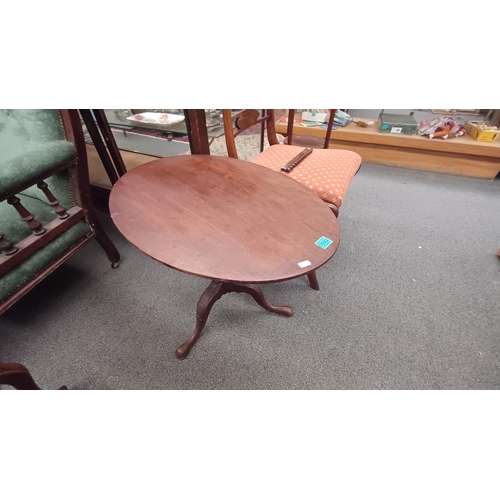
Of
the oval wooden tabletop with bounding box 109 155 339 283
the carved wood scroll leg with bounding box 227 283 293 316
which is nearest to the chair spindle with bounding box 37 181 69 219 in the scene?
the oval wooden tabletop with bounding box 109 155 339 283

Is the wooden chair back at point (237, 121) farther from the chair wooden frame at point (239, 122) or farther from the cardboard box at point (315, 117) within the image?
the cardboard box at point (315, 117)

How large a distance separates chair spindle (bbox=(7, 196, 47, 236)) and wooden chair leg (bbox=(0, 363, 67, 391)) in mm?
481

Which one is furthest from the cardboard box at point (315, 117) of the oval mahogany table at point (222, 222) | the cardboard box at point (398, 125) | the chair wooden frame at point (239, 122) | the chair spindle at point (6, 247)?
the chair spindle at point (6, 247)

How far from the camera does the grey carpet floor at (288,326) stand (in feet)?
3.06

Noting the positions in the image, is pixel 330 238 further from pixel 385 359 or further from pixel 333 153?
pixel 333 153

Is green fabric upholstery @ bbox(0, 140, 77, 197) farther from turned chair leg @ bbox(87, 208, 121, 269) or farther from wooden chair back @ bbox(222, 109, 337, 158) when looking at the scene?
wooden chair back @ bbox(222, 109, 337, 158)

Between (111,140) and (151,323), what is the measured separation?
3.00ft

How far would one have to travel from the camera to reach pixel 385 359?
98cm

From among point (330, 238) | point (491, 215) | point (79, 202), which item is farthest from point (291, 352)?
point (491, 215)

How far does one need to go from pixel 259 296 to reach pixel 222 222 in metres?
0.43

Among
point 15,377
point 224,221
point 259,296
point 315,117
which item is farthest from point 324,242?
point 315,117

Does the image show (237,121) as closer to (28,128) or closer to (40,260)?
(28,128)

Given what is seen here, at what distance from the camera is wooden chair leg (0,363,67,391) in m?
0.52

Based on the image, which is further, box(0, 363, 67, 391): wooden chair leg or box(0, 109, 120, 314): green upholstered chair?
box(0, 109, 120, 314): green upholstered chair
